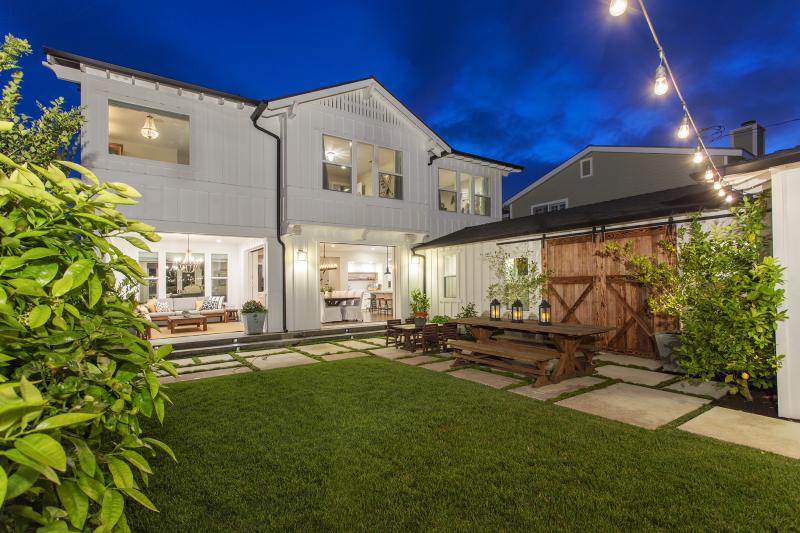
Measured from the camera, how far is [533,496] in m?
2.77

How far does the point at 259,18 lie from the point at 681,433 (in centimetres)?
7082

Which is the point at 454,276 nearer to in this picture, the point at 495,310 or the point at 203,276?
the point at 495,310

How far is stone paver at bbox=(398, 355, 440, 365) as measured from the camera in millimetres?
7535

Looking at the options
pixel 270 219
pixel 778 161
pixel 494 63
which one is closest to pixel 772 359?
pixel 778 161

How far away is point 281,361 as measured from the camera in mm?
7871

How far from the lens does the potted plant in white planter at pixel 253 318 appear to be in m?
9.98

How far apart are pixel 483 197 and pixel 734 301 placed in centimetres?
1061

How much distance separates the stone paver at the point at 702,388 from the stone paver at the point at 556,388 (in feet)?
3.36

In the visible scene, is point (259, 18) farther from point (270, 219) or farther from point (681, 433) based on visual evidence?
point (681, 433)

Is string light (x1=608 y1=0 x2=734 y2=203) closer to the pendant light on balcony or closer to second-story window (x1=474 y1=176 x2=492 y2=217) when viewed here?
second-story window (x1=474 y1=176 x2=492 y2=217)

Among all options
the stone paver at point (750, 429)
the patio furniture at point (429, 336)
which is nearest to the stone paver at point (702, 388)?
the stone paver at point (750, 429)

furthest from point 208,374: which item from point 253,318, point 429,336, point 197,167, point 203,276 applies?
point 203,276

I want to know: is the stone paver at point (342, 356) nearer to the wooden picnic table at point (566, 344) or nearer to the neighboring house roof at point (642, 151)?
the wooden picnic table at point (566, 344)

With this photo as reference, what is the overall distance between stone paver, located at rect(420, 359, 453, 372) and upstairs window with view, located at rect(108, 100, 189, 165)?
28.4 ft
